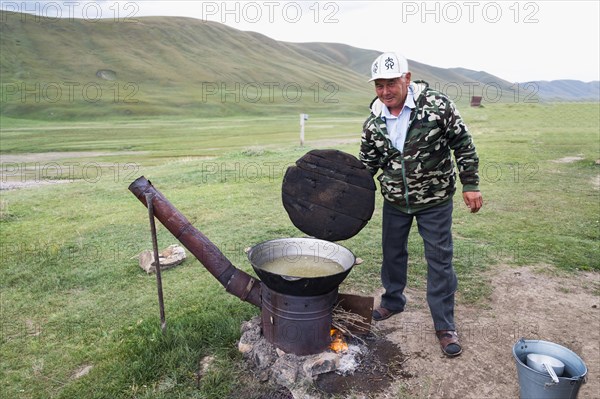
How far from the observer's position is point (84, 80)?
82.1 metres

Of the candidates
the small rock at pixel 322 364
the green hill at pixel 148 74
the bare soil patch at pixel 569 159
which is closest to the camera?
the small rock at pixel 322 364

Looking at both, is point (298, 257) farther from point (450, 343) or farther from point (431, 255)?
point (450, 343)

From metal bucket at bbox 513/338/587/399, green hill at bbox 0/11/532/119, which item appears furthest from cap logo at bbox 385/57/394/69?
green hill at bbox 0/11/532/119

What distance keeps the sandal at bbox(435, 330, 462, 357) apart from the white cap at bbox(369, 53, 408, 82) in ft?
8.00

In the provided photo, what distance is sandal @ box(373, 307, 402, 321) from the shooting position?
4.88 meters

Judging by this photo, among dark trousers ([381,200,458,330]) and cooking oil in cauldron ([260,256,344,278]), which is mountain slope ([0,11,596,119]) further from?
cooking oil in cauldron ([260,256,344,278])

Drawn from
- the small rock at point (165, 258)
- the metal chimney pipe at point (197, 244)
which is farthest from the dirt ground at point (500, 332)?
the small rock at point (165, 258)

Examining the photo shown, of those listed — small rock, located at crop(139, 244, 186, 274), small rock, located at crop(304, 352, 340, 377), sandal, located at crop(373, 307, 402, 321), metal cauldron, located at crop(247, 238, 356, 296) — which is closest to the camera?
metal cauldron, located at crop(247, 238, 356, 296)

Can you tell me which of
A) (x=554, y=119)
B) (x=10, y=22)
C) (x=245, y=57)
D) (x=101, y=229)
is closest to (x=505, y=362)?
(x=101, y=229)

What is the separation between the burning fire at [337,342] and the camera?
4.12m

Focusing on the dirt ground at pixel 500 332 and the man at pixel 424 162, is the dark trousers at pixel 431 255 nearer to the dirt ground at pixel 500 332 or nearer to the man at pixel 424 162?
the man at pixel 424 162

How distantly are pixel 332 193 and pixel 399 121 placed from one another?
2.86 feet

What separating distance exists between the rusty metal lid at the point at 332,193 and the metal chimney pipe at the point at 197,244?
79 centimetres

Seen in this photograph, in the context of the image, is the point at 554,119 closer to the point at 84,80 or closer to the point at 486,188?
the point at 486,188
